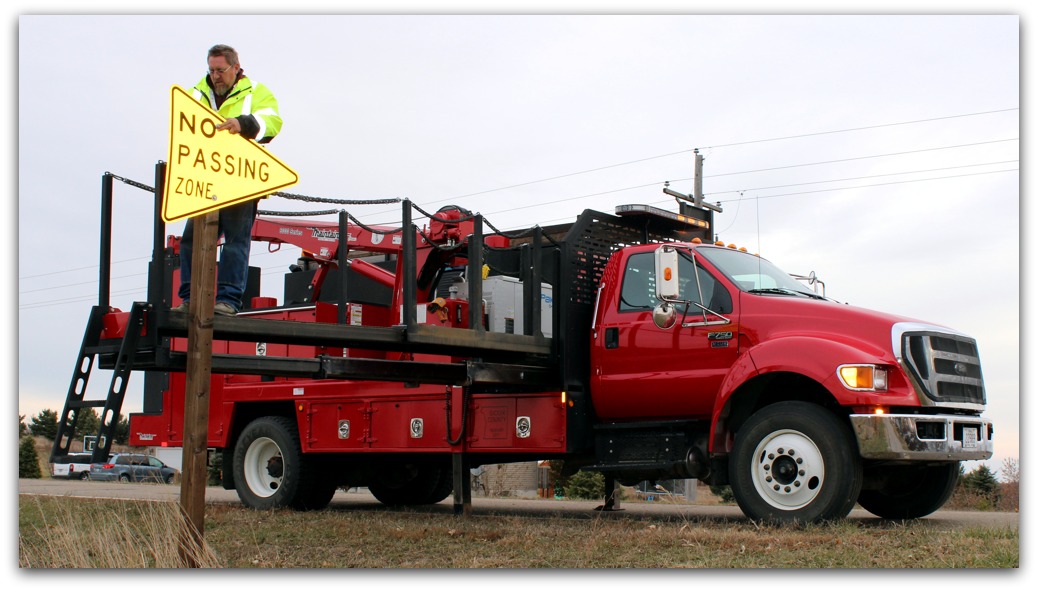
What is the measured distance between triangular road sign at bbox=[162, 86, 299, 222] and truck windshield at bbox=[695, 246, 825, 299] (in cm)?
491

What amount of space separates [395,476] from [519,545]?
6.46 m

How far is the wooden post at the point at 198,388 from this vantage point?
6.25m

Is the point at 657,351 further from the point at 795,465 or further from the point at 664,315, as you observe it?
the point at 795,465

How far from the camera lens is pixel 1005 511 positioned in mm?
12469

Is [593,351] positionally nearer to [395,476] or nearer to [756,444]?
[756,444]

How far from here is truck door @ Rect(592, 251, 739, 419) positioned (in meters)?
9.75

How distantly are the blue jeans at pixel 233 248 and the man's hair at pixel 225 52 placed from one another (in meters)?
0.96

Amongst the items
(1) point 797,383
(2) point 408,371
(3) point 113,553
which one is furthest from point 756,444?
(3) point 113,553

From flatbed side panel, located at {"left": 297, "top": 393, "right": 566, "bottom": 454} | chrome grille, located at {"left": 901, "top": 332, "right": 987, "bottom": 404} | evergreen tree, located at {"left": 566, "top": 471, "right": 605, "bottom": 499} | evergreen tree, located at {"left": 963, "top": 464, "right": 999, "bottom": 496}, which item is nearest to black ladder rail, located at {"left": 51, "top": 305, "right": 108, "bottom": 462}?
flatbed side panel, located at {"left": 297, "top": 393, "right": 566, "bottom": 454}

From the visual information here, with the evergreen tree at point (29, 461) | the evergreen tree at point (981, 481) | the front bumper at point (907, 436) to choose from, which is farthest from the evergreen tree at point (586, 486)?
the evergreen tree at point (29, 461)

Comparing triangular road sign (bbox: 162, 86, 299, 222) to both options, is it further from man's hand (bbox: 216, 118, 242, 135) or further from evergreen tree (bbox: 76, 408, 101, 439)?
evergreen tree (bbox: 76, 408, 101, 439)

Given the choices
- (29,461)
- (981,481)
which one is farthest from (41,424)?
(981,481)

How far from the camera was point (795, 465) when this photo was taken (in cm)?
892

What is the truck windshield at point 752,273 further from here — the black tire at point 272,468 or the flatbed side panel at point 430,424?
the black tire at point 272,468
